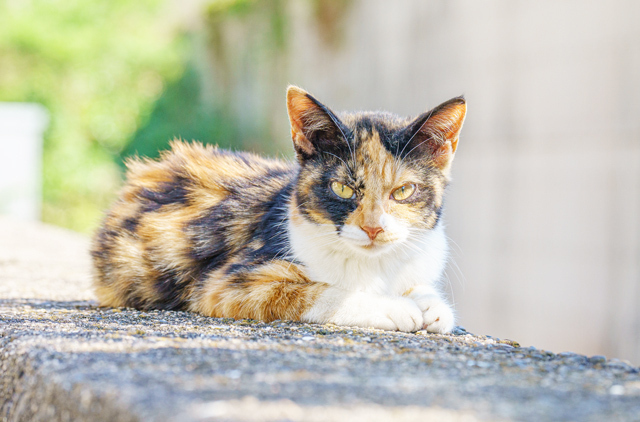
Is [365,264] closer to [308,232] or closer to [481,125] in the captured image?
[308,232]

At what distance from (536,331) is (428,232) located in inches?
111

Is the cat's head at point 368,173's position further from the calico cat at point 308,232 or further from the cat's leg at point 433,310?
the cat's leg at point 433,310

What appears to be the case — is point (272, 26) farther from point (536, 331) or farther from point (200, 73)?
point (536, 331)

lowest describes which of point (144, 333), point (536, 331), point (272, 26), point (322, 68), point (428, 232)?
point (536, 331)

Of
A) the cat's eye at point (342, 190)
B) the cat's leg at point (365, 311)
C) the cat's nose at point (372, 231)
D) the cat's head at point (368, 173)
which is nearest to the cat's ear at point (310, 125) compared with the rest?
the cat's head at point (368, 173)

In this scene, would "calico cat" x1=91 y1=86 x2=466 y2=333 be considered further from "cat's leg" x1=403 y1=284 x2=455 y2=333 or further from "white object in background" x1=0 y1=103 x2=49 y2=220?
"white object in background" x1=0 y1=103 x2=49 y2=220

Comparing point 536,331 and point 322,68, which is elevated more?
point 322,68

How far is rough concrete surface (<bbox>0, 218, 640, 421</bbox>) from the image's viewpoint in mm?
1331

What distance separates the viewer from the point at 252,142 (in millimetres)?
10773

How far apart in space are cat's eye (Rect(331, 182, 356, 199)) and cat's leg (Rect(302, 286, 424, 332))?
0.37 meters

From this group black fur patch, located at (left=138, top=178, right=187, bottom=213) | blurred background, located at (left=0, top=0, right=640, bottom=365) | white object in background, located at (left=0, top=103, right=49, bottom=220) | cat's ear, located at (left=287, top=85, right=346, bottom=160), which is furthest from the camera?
white object in background, located at (left=0, top=103, right=49, bottom=220)

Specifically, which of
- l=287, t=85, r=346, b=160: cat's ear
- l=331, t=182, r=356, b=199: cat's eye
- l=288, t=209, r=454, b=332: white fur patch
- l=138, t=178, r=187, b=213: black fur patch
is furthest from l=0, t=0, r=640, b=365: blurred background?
l=331, t=182, r=356, b=199: cat's eye

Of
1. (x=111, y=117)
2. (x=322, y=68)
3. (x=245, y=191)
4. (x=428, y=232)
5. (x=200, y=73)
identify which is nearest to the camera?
(x=428, y=232)

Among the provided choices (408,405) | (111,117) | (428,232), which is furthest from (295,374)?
(111,117)
